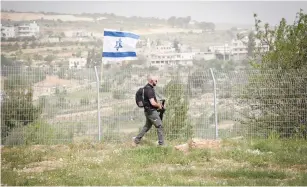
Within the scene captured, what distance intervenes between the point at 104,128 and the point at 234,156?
490 centimetres

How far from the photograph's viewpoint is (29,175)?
33.4 ft

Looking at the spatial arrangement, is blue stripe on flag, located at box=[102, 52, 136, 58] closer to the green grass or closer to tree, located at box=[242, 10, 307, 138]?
the green grass

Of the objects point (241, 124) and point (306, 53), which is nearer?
point (241, 124)

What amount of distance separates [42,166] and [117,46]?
6376 millimetres

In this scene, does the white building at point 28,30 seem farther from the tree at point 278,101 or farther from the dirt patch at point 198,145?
the dirt patch at point 198,145

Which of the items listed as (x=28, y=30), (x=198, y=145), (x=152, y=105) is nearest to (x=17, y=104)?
(x=152, y=105)

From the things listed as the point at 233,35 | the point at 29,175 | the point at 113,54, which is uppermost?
the point at 233,35

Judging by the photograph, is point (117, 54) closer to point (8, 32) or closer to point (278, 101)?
point (278, 101)

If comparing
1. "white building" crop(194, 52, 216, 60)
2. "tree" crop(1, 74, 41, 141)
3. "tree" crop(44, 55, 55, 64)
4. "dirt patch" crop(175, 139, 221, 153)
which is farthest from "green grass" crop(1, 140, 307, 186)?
"white building" crop(194, 52, 216, 60)

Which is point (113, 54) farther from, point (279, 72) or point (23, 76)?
point (279, 72)

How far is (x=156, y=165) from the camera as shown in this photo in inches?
442

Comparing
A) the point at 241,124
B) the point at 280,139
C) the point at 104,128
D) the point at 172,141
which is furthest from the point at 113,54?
the point at 280,139

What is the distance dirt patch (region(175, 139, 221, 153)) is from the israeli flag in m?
4.69

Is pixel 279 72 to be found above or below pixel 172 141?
above
